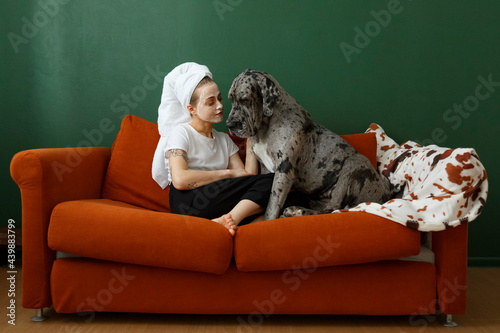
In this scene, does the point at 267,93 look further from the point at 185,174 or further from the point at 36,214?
the point at 36,214

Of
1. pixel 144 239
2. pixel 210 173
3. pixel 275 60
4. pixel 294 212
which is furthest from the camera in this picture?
pixel 275 60

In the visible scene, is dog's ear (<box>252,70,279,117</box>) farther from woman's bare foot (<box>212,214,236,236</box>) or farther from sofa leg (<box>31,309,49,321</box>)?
sofa leg (<box>31,309,49,321</box>)

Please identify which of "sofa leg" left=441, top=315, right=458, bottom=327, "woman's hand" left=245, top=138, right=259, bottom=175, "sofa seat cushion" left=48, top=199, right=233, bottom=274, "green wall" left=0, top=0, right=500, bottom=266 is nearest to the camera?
"sofa seat cushion" left=48, top=199, right=233, bottom=274

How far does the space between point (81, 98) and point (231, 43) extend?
109 centimetres

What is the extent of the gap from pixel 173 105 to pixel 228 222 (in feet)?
2.87

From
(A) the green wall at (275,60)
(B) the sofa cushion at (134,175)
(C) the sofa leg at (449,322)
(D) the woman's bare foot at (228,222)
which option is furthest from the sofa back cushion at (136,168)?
(C) the sofa leg at (449,322)

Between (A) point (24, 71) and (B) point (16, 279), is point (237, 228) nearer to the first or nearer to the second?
(B) point (16, 279)

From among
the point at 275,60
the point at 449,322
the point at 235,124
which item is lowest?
the point at 449,322

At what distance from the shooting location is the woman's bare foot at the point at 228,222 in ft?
6.22

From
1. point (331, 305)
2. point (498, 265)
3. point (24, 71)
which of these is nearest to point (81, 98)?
point (24, 71)

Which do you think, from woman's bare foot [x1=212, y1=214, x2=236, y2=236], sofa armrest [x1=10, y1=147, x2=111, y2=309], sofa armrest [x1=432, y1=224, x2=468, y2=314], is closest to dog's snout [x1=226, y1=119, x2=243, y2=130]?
woman's bare foot [x1=212, y1=214, x2=236, y2=236]

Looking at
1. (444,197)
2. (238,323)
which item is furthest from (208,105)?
(444,197)

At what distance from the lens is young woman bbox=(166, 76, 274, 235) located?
7.06 ft

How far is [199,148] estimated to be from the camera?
2.39m
